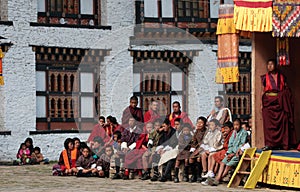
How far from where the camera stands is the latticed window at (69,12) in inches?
890

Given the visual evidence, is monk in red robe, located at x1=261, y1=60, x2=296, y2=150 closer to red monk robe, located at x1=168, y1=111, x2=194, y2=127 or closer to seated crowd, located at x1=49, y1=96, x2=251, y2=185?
seated crowd, located at x1=49, y1=96, x2=251, y2=185

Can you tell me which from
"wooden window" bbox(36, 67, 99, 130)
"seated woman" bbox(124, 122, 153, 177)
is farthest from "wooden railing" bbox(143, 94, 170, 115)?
"seated woman" bbox(124, 122, 153, 177)

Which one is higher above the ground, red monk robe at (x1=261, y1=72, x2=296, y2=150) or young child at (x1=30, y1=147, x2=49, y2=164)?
red monk robe at (x1=261, y1=72, x2=296, y2=150)

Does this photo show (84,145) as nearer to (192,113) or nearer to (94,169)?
(94,169)

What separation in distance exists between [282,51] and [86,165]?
406 centimetres

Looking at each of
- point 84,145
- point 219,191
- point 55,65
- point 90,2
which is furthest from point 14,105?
point 219,191

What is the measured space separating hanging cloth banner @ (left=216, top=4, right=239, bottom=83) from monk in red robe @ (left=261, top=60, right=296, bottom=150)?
51 cm

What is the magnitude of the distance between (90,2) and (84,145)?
8.02m

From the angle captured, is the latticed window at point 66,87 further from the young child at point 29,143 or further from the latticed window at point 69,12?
the young child at point 29,143

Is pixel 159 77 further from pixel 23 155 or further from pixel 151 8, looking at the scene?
pixel 23 155

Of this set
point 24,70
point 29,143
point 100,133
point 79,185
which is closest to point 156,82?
point 24,70

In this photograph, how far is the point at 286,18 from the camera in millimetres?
12984

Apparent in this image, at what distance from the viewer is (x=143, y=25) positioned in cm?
2348

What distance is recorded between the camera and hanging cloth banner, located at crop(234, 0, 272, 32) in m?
13.0
